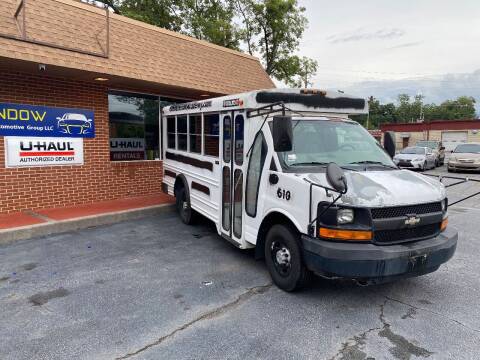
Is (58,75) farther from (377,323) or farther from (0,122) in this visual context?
(377,323)

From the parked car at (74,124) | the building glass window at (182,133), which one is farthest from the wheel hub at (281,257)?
the parked car at (74,124)

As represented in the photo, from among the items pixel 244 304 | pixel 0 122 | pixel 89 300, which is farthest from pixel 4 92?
pixel 244 304

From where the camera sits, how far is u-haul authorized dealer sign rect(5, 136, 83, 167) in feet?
24.2

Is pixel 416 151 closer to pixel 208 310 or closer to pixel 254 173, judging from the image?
pixel 254 173

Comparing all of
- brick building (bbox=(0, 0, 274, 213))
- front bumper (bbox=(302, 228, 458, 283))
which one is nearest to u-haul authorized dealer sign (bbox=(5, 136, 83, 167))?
brick building (bbox=(0, 0, 274, 213))

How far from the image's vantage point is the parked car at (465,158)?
19438 millimetres

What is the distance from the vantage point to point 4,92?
283 inches

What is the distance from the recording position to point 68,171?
8273 mm

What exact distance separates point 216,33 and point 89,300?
18.2 metres

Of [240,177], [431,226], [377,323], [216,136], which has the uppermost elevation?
[216,136]

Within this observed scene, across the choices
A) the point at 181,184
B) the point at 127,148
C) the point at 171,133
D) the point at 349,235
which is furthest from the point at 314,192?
the point at 127,148

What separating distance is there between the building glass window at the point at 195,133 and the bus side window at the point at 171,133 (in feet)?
3.23

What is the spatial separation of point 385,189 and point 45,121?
6973mm

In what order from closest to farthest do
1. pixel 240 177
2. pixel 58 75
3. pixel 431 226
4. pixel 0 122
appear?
1. pixel 431 226
2. pixel 240 177
3. pixel 0 122
4. pixel 58 75
